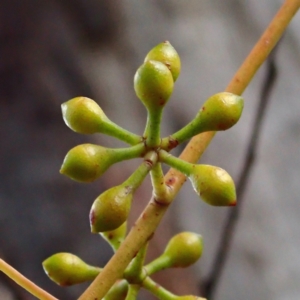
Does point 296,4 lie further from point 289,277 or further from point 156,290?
point 289,277

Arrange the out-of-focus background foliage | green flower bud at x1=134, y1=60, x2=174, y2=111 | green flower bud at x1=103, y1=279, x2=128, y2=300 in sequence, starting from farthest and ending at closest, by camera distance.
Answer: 1. the out-of-focus background foliage
2. green flower bud at x1=103, y1=279, x2=128, y2=300
3. green flower bud at x1=134, y1=60, x2=174, y2=111

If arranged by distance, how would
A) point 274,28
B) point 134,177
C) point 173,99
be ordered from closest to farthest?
point 134,177 < point 274,28 < point 173,99

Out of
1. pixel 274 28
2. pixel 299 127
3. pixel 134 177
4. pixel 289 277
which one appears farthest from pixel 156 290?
pixel 299 127

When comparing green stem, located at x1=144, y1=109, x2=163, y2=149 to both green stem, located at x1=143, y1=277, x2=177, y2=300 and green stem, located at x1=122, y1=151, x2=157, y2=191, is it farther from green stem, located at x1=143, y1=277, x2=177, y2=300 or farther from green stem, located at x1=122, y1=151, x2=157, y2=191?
green stem, located at x1=143, y1=277, x2=177, y2=300

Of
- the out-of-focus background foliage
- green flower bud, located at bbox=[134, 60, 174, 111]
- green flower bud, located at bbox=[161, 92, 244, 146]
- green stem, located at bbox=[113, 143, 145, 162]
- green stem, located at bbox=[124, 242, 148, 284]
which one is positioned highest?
the out-of-focus background foliage

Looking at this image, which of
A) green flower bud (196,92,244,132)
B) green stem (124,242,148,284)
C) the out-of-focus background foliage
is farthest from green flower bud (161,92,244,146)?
the out-of-focus background foliage

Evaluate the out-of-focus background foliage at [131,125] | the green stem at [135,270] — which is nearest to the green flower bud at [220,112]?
the green stem at [135,270]
